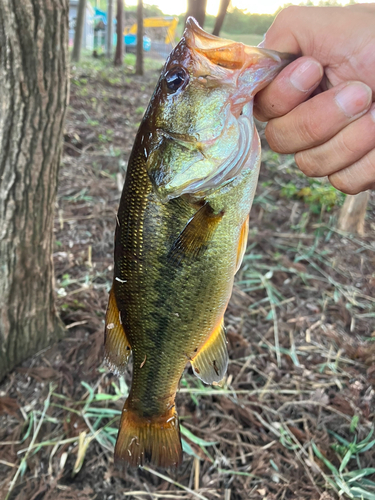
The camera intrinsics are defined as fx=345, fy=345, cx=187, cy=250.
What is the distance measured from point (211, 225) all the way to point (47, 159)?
137 cm

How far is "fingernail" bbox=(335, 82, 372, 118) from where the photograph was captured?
1.11 m

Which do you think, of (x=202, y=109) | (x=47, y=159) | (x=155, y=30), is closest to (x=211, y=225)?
(x=202, y=109)

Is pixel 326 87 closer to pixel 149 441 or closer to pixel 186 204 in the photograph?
pixel 186 204

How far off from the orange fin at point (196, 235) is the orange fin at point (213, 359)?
0.38 m

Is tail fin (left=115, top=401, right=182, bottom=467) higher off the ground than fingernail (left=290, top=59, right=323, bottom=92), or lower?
lower

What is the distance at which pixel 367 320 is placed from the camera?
3.23 metres

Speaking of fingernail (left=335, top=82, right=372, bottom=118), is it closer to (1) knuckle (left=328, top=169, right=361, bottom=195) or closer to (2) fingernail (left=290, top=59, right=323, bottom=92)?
(2) fingernail (left=290, top=59, right=323, bottom=92)

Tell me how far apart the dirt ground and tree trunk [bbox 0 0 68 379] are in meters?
0.39

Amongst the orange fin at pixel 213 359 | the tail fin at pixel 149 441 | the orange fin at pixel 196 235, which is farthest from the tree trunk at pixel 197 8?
the tail fin at pixel 149 441

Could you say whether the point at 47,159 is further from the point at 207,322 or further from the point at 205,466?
the point at 205,466

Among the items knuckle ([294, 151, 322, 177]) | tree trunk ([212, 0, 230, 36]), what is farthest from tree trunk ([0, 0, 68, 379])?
tree trunk ([212, 0, 230, 36])

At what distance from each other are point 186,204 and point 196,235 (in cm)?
11

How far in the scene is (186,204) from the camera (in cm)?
120

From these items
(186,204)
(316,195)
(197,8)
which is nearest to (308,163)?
(186,204)
